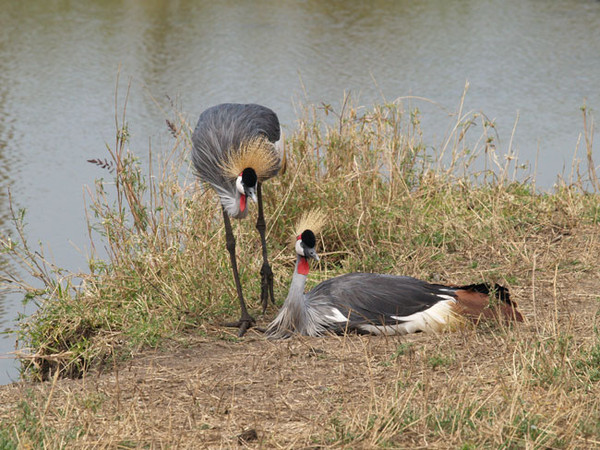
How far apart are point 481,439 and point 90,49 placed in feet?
37.3

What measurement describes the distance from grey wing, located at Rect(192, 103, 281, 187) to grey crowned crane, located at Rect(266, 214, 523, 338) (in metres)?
0.77

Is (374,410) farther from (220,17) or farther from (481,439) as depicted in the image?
(220,17)

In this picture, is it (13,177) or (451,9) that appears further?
(451,9)

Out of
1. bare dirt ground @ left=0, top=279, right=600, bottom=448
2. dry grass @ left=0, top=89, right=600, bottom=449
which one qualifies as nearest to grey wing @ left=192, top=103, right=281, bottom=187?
dry grass @ left=0, top=89, right=600, bottom=449

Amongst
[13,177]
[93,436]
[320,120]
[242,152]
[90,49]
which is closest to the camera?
[93,436]

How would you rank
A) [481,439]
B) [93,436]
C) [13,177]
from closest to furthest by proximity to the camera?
[481,439] < [93,436] < [13,177]

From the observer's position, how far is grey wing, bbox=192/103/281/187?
17.0 feet

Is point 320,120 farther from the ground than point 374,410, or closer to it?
farther from the ground

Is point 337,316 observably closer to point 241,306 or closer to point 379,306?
point 379,306

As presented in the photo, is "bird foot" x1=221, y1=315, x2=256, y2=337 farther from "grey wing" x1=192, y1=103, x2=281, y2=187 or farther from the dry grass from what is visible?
"grey wing" x1=192, y1=103, x2=281, y2=187

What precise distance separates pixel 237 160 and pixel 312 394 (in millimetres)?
1853

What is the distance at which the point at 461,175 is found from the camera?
24.3 feet

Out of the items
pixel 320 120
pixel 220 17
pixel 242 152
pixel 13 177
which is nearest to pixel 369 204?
pixel 320 120

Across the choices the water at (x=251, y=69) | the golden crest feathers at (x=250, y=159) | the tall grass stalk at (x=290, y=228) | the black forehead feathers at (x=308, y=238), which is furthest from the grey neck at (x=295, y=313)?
the water at (x=251, y=69)
